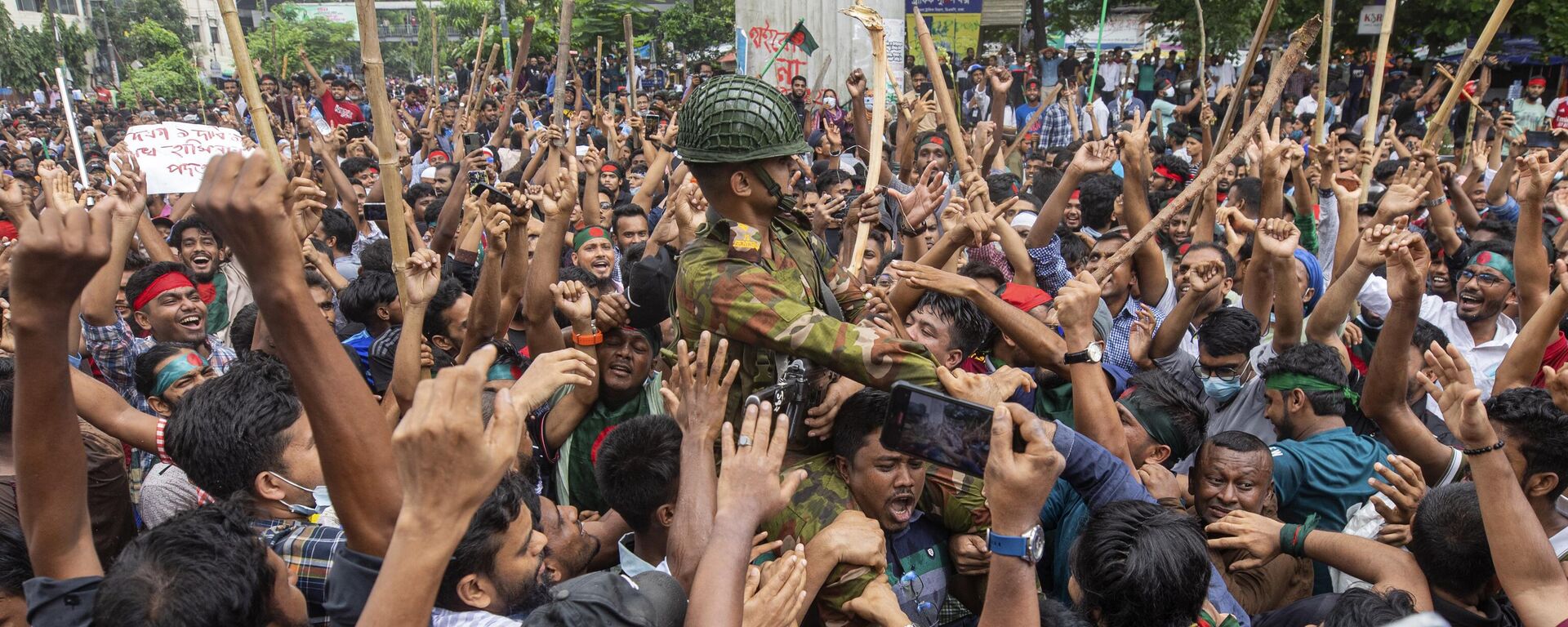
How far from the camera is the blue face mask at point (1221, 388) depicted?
184 inches

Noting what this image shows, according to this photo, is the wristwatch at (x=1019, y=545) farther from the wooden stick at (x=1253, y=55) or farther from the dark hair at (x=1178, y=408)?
the wooden stick at (x=1253, y=55)

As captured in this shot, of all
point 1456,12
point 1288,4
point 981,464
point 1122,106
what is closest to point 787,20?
point 1122,106

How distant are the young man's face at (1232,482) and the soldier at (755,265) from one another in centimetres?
134

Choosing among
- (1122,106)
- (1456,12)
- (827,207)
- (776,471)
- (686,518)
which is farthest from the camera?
(1456,12)

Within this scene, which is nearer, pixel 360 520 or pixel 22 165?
pixel 360 520

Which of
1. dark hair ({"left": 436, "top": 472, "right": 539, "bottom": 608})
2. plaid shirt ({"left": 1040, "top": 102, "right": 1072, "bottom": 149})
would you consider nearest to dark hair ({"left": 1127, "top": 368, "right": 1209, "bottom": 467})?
dark hair ({"left": 436, "top": 472, "right": 539, "bottom": 608})

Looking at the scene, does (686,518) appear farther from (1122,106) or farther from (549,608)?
(1122,106)

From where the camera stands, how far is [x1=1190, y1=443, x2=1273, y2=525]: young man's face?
3.49 meters

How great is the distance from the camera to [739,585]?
235 centimetres

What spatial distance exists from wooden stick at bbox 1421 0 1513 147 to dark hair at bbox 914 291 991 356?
3754 mm

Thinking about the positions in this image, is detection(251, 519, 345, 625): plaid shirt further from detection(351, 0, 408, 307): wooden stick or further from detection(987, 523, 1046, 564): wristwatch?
detection(987, 523, 1046, 564): wristwatch

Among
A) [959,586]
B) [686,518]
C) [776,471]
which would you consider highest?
[776,471]

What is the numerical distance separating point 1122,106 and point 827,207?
11233 millimetres

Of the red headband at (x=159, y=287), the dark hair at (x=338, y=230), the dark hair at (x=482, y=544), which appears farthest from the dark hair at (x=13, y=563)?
the dark hair at (x=338, y=230)
